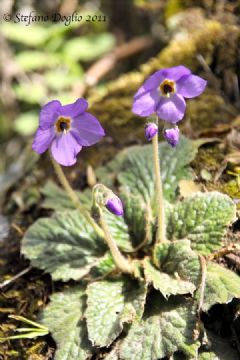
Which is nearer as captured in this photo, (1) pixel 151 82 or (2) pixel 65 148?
(1) pixel 151 82

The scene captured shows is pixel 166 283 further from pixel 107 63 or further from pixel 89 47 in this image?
pixel 89 47

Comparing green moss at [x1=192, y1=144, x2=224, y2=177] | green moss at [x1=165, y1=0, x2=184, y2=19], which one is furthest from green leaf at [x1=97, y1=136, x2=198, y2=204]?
green moss at [x1=165, y1=0, x2=184, y2=19]

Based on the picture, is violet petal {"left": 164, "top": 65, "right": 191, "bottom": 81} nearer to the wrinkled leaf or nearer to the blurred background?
the blurred background

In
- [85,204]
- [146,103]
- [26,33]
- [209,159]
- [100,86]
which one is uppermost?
[146,103]

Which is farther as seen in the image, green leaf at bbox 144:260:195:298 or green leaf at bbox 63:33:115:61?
green leaf at bbox 63:33:115:61

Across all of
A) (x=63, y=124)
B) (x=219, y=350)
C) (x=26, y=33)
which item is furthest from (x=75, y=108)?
(x=26, y=33)

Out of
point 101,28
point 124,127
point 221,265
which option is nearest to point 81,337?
point 221,265

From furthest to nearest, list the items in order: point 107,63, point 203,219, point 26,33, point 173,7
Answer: point 26,33 → point 107,63 → point 173,7 → point 203,219
